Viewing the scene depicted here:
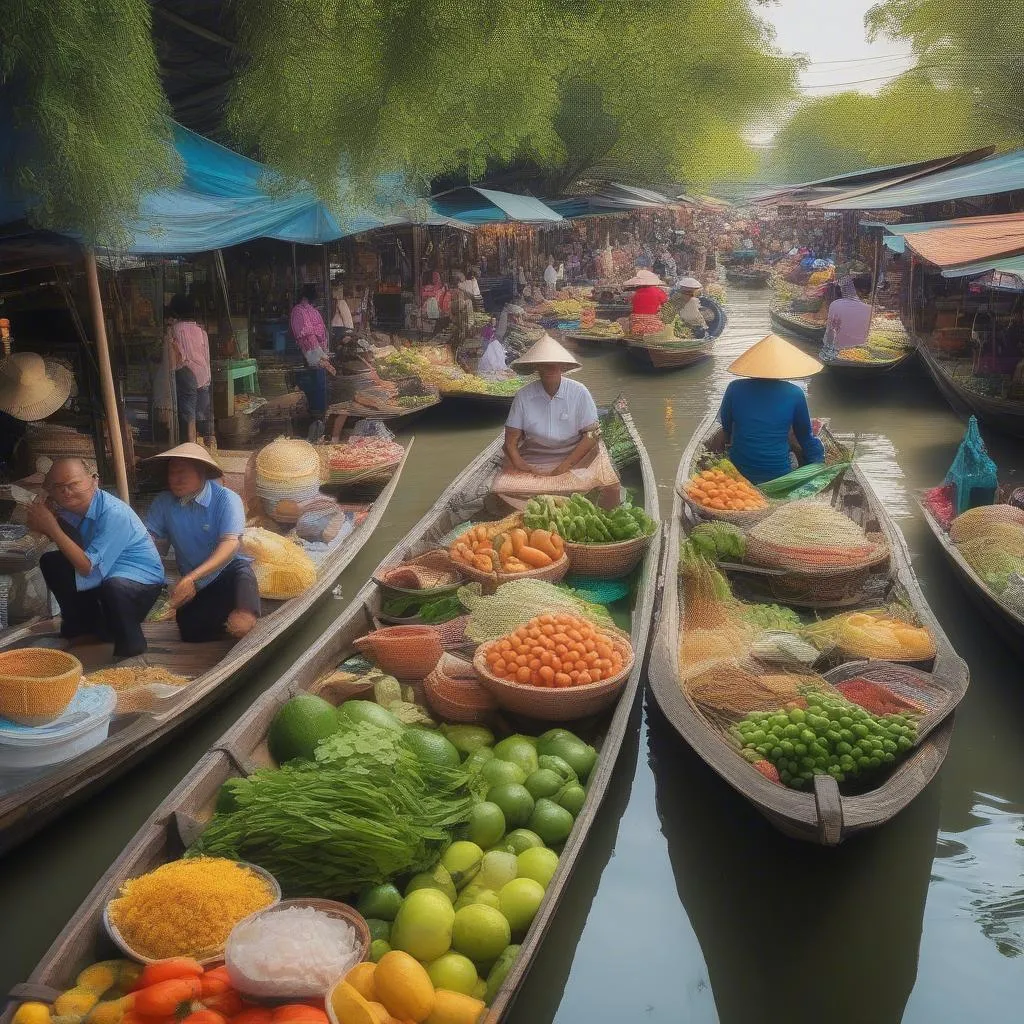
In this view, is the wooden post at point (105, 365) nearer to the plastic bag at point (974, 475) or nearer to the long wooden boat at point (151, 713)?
the long wooden boat at point (151, 713)

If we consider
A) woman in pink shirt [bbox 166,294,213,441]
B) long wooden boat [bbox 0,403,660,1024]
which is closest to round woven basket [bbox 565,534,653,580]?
long wooden boat [bbox 0,403,660,1024]

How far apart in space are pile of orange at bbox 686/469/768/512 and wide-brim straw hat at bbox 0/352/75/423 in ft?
13.8

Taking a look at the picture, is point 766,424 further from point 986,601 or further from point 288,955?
point 288,955

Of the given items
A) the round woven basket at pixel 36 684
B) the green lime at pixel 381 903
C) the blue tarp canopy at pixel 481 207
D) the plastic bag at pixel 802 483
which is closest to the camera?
the green lime at pixel 381 903

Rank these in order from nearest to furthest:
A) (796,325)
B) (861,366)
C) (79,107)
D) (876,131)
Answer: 1. (79,107)
2. (861,366)
3. (796,325)
4. (876,131)

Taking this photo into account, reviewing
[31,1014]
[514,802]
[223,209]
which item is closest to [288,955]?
[31,1014]

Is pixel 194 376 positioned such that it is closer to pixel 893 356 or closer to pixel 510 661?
pixel 510 661

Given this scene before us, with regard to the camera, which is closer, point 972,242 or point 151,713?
point 151,713

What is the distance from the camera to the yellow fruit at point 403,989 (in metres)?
2.37

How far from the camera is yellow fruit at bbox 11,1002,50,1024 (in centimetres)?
234

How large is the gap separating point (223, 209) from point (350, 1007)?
252 inches

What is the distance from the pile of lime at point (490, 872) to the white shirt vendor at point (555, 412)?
329 centimetres

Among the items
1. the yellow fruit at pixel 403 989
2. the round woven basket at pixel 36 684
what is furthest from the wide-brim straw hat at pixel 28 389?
the yellow fruit at pixel 403 989

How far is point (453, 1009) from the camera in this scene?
2439 millimetres
